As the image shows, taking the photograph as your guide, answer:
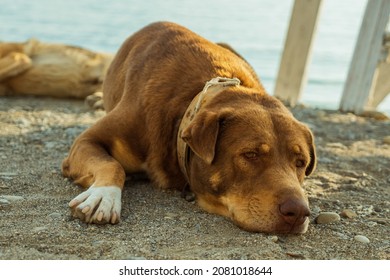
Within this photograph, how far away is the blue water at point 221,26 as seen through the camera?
14922mm

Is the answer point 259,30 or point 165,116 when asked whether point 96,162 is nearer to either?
point 165,116

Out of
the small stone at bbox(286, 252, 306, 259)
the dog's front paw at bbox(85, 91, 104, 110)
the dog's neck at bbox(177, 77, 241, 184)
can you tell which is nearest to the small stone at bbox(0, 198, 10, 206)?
the dog's neck at bbox(177, 77, 241, 184)

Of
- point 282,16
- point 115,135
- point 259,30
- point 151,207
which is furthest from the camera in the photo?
point 282,16

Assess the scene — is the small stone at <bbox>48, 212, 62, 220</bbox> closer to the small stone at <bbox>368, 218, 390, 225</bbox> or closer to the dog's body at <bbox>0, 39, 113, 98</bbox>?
the small stone at <bbox>368, 218, 390, 225</bbox>

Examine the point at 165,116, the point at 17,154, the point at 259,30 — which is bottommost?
the point at 259,30

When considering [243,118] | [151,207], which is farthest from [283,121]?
[151,207]

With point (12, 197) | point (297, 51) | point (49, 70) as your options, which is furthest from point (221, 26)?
point (12, 197)

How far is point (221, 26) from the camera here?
18641 millimetres

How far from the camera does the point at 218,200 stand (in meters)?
4.07

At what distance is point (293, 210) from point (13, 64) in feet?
18.9

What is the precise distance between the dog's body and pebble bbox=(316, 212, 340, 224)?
489cm

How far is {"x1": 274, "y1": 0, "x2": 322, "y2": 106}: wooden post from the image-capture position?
341 inches

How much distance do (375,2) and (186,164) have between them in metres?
5.11

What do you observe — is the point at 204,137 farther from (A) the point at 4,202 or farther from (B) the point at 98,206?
(A) the point at 4,202
